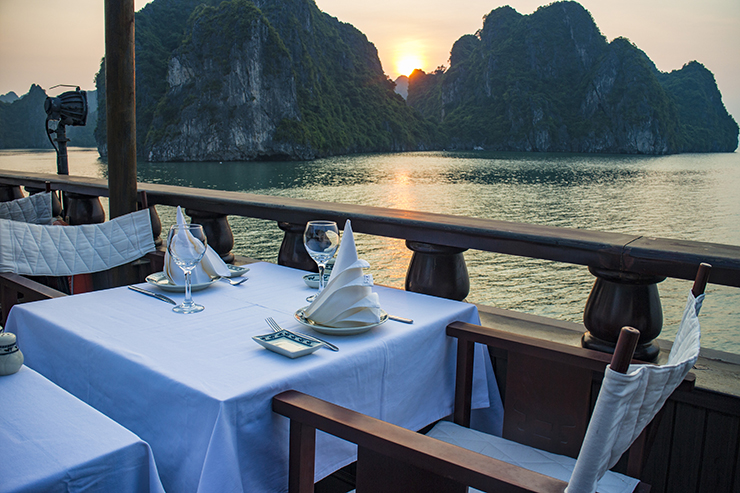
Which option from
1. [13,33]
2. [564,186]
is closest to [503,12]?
[564,186]

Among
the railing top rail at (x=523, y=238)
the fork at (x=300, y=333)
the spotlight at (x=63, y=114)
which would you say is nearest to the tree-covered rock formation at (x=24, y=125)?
the spotlight at (x=63, y=114)

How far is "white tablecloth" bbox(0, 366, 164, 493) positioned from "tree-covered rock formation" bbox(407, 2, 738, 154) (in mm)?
111260

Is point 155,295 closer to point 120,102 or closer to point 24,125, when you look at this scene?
point 120,102

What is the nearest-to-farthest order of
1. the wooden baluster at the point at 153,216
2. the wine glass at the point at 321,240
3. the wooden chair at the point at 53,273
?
the wine glass at the point at 321,240
the wooden chair at the point at 53,273
the wooden baluster at the point at 153,216

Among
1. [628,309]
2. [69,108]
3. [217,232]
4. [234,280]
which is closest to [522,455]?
[628,309]

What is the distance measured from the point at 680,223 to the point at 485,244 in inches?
1316

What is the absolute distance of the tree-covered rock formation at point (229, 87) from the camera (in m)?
67.7

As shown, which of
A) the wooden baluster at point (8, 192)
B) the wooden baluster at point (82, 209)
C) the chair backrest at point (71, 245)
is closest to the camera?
the chair backrest at point (71, 245)

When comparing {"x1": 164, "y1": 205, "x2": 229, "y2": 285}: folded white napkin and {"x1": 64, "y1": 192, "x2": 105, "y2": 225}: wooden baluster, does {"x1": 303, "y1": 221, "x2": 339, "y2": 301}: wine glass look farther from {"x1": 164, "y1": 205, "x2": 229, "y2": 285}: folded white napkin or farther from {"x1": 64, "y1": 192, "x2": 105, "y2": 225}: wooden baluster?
{"x1": 64, "y1": 192, "x2": 105, "y2": 225}: wooden baluster

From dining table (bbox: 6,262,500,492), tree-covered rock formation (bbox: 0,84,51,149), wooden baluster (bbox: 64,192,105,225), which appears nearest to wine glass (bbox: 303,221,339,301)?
dining table (bbox: 6,262,500,492)

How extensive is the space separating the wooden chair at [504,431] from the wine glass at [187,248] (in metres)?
0.56

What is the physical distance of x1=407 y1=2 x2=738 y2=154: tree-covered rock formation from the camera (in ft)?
328

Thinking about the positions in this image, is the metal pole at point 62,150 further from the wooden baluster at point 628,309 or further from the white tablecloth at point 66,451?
the wooden baluster at point 628,309

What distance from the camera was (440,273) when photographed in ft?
6.27
